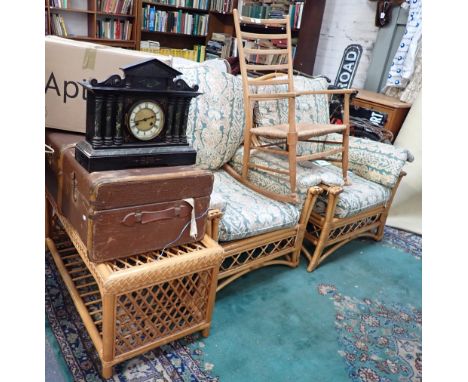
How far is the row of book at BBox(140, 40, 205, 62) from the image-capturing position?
4.02m

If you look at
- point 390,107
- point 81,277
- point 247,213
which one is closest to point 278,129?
point 247,213

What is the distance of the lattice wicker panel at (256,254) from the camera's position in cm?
167

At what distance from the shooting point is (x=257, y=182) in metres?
1.93

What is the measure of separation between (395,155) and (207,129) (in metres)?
1.13

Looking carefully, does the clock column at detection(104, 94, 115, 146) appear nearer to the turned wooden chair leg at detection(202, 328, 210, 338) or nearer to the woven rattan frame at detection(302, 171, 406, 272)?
the turned wooden chair leg at detection(202, 328, 210, 338)

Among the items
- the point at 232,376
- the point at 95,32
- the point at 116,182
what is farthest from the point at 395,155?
the point at 95,32

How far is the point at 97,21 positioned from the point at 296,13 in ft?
6.55

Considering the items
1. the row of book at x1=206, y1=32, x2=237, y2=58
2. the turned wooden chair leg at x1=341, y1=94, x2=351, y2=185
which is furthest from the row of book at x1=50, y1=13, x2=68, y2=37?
the turned wooden chair leg at x1=341, y1=94, x2=351, y2=185

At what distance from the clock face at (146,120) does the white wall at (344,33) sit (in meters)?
3.01

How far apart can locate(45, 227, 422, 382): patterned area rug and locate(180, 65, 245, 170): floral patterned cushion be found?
25.5 inches

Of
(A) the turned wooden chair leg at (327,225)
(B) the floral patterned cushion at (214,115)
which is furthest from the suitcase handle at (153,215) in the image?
(A) the turned wooden chair leg at (327,225)

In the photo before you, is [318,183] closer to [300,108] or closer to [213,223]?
[300,108]

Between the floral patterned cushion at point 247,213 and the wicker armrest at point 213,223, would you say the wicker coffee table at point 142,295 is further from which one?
the floral patterned cushion at point 247,213

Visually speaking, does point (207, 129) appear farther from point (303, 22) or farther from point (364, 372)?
point (303, 22)
